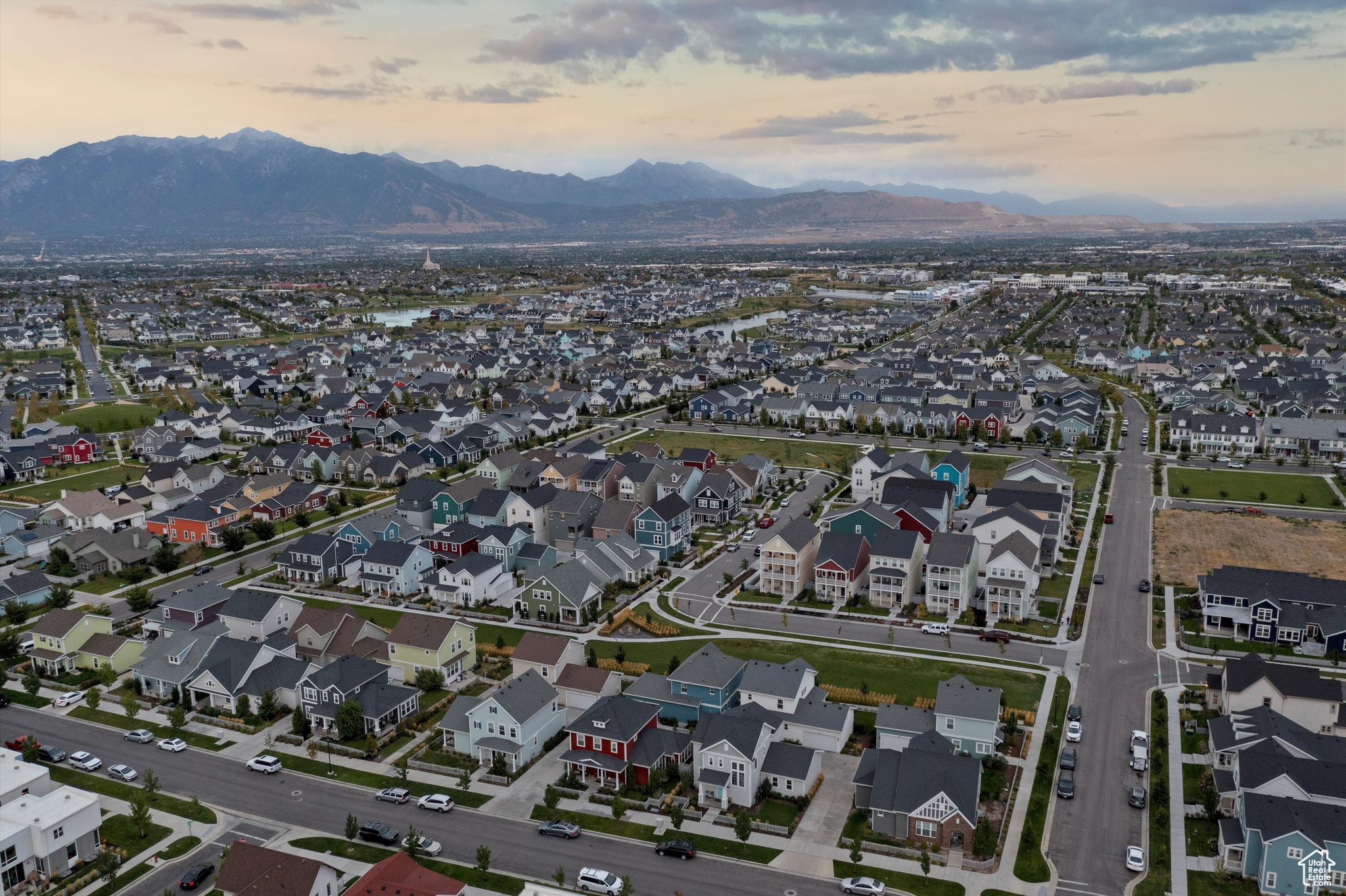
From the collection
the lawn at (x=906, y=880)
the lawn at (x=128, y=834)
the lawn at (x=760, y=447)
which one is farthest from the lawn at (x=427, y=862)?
the lawn at (x=760, y=447)

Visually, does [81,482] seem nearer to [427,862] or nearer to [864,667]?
[427,862]

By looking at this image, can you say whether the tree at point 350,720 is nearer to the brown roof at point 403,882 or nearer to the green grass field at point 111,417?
the brown roof at point 403,882

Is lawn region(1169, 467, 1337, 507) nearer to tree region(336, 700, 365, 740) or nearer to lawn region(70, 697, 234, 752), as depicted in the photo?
tree region(336, 700, 365, 740)

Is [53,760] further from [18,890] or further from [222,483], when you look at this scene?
[222,483]

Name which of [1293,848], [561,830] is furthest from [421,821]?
[1293,848]

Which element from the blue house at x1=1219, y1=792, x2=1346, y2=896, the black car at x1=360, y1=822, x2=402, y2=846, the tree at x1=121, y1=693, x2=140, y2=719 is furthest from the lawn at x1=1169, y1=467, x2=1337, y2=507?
the tree at x1=121, y1=693, x2=140, y2=719

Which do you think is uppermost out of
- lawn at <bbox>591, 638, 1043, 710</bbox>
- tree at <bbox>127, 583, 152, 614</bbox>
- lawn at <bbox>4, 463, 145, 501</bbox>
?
lawn at <bbox>4, 463, 145, 501</bbox>
